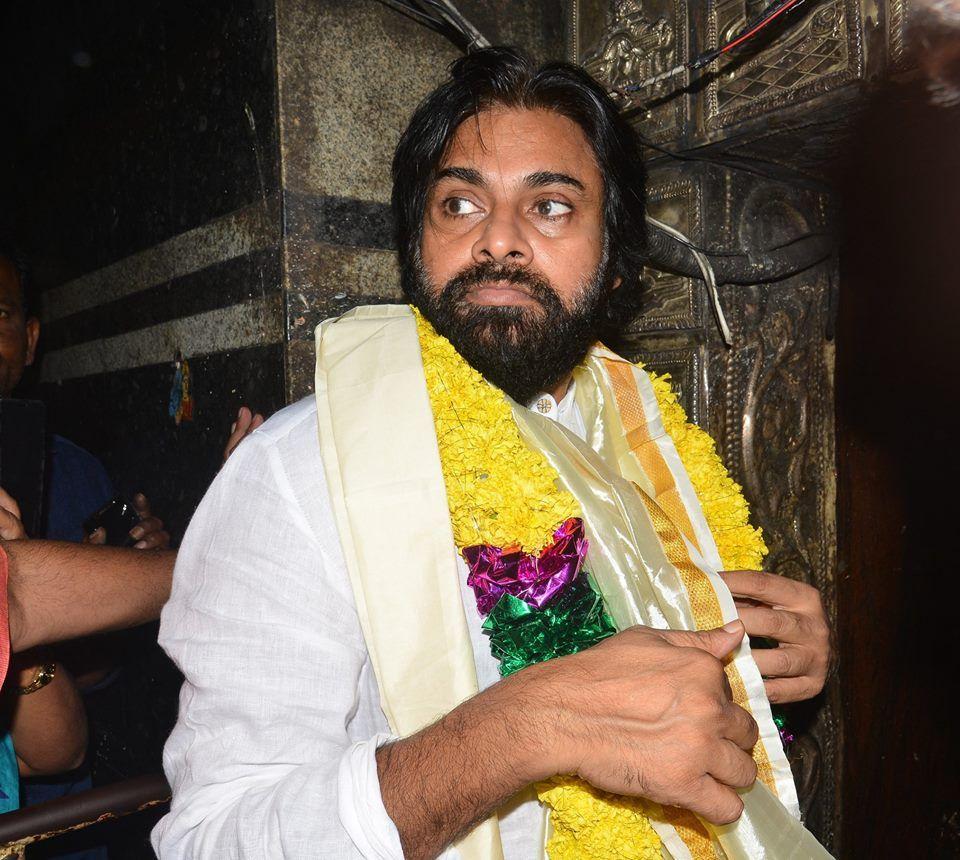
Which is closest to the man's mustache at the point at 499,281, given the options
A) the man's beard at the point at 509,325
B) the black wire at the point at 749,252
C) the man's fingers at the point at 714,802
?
the man's beard at the point at 509,325

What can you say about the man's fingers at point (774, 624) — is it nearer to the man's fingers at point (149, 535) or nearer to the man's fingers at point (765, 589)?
the man's fingers at point (765, 589)

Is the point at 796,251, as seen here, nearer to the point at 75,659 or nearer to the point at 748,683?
the point at 748,683

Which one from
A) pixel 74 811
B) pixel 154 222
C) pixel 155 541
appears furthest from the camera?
pixel 154 222

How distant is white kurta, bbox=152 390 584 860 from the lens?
1.01 metres

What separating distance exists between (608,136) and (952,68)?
0.77 metres

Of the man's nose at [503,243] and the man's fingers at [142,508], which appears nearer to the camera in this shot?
the man's nose at [503,243]

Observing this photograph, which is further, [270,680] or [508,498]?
[508,498]

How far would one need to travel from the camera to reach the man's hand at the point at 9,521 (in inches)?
63.6

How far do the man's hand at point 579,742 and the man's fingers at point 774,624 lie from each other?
1.55 ft

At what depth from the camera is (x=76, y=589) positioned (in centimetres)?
149

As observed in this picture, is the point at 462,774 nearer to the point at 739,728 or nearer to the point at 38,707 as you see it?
the point at 739,728

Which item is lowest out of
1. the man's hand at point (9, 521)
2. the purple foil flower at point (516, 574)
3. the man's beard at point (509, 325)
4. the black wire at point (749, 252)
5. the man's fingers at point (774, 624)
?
the man's fingers at point (774, 624)

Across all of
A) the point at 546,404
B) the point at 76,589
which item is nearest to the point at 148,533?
the point at 76,589

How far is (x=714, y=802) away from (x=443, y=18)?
2.28m
